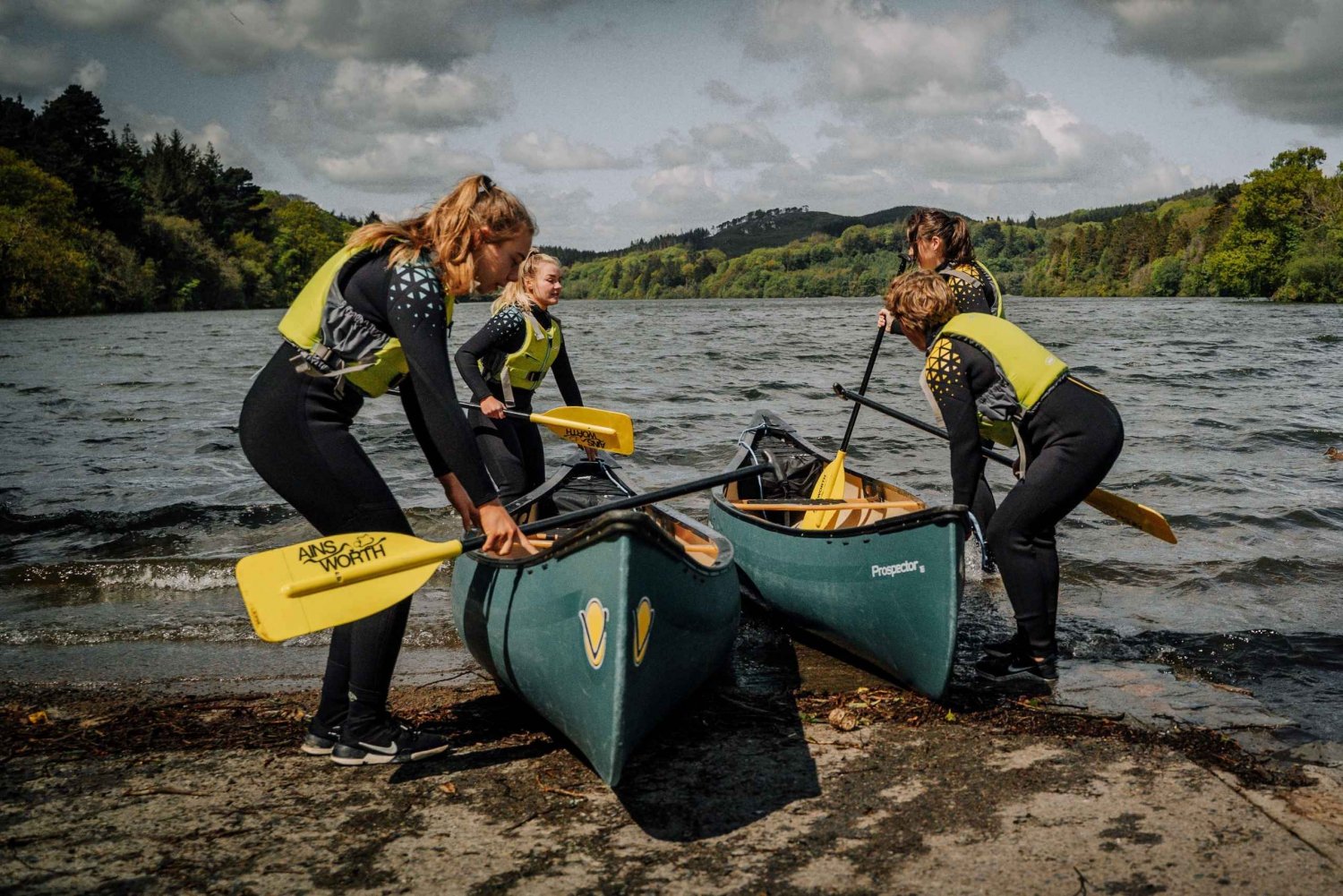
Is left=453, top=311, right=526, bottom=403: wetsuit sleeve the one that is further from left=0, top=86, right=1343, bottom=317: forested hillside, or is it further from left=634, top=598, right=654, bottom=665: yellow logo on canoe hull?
left=0, top=86, right=1343, bottom=317: forested hillside

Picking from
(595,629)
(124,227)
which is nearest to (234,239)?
(124,227)

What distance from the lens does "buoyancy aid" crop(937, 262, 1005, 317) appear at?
5.19m

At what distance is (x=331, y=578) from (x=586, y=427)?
2993 mm

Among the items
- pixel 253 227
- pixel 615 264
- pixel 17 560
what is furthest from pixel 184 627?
pixel 615 264

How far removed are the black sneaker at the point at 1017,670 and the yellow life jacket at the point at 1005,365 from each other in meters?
1.20

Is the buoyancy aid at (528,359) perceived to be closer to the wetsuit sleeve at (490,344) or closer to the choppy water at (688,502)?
the wetsuit sleeve at (490,344)

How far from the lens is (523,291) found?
628cm

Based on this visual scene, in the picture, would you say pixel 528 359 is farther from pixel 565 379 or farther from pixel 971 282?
pixel 971 282

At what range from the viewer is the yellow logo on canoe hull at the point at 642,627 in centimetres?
321

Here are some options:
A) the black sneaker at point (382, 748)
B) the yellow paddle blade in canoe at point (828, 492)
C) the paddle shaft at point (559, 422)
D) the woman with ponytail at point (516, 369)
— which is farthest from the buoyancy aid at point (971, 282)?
the black sneaker at point (382, 748)

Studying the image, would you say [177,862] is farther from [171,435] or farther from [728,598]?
[171,435]

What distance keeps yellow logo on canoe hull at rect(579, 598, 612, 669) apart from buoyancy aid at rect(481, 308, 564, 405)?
3.20 meters

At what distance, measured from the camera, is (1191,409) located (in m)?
16.6

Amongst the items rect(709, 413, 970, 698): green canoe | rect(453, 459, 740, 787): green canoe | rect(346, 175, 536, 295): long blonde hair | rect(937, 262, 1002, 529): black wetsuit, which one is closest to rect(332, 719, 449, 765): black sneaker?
rect(453, 459, 740, 787): green canoe
